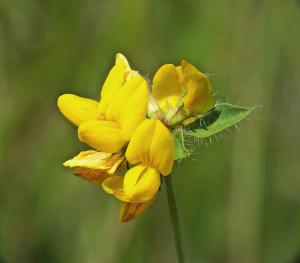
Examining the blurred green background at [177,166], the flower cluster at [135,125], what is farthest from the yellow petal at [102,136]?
the blurred green background at [177,166]

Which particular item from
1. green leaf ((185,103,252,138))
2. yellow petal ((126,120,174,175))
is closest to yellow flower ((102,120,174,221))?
yellow petal ((126,120,174,175))

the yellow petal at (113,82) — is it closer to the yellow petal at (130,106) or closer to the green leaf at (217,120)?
the yellow petal at (130,106)

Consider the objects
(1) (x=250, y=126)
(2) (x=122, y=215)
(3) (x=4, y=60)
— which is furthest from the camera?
(3) (x=4, y=60)

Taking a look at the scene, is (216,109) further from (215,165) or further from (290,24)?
(290,24)

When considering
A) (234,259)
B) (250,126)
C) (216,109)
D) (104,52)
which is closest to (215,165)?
(250,126)

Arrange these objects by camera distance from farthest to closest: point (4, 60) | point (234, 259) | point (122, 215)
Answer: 1. point (4, 60)
2. point (234, 259)
3. point (122, 215)

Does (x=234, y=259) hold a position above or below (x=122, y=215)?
below
